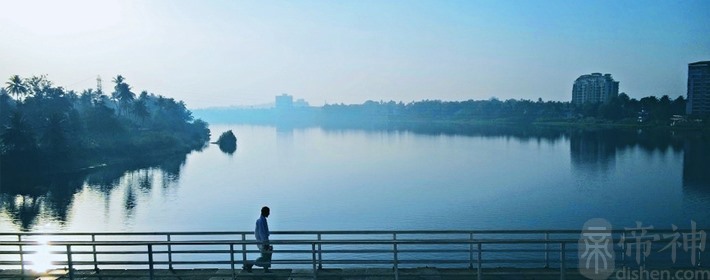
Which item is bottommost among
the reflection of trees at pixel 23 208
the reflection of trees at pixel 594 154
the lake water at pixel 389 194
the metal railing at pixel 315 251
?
the reflection of trees at pixel 23 208

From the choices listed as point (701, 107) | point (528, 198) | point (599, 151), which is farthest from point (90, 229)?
point (701, 107)

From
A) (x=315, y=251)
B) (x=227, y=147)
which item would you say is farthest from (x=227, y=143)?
(x=315, y=251)

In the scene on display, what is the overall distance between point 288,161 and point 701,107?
146 m

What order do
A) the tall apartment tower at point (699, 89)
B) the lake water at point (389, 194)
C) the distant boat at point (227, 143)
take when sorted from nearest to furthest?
the lake water at point (389, 194), the distant boat at point (227, 143), the tall apartment tower at point (699, 89)

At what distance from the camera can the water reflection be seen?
4591cm

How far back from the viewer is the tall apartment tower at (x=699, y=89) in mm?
162250

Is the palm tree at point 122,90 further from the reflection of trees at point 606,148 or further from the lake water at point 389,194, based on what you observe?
the reflection of trees at point 606,148

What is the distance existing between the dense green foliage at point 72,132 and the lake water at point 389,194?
5.10 meters

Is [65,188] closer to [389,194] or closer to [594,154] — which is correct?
[389,194]

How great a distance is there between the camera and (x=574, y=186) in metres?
50.0

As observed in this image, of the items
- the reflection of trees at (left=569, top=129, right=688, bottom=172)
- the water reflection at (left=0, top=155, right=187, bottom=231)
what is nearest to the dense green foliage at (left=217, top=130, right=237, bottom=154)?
the water reflection at (left=0, top=155, right=187, bottom=231)

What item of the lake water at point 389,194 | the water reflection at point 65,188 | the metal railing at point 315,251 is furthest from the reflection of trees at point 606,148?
the water reflection at point 65,188

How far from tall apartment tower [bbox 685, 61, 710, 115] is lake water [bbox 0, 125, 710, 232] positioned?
308ft

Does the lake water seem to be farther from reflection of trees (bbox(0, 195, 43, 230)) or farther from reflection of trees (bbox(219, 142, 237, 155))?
reflection of trees (bbox(219, 142, 237, 155))
